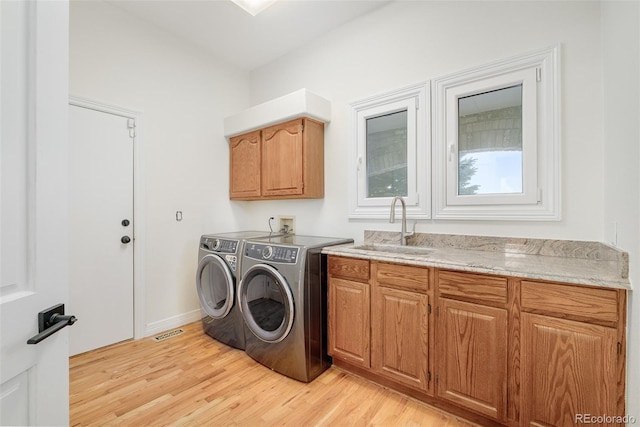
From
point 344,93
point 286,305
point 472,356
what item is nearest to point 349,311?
point 286,305

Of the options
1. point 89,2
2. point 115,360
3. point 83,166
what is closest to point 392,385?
point 115,360

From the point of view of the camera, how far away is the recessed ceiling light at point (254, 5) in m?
2.32

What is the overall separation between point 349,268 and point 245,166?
1836mm

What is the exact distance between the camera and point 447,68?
6.74ft

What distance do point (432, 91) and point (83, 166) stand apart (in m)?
2.87

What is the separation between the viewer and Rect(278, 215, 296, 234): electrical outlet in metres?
3.02

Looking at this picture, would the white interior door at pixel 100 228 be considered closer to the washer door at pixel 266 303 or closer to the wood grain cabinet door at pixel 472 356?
the washer door at pixel 266 303

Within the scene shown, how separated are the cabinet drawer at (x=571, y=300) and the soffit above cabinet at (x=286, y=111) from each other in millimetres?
2070

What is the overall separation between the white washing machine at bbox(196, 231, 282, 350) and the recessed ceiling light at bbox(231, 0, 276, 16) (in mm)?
2033

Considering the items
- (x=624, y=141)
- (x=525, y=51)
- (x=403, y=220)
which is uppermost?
(x=525, y=51)

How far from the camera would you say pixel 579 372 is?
46.7 inches

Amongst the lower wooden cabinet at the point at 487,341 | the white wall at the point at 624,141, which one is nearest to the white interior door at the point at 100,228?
the lower wooden cabinet at the point at 487,341

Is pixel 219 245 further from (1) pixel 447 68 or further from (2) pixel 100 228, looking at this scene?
(1) pixel 447 68

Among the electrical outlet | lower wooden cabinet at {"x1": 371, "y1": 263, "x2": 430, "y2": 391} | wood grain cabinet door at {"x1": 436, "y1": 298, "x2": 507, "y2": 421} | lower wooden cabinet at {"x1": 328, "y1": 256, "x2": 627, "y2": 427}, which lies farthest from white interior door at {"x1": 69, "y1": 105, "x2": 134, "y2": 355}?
wood grain cabinet door at {"x1": 436, "y1": 298, "x2": 507, "y2": 421}
